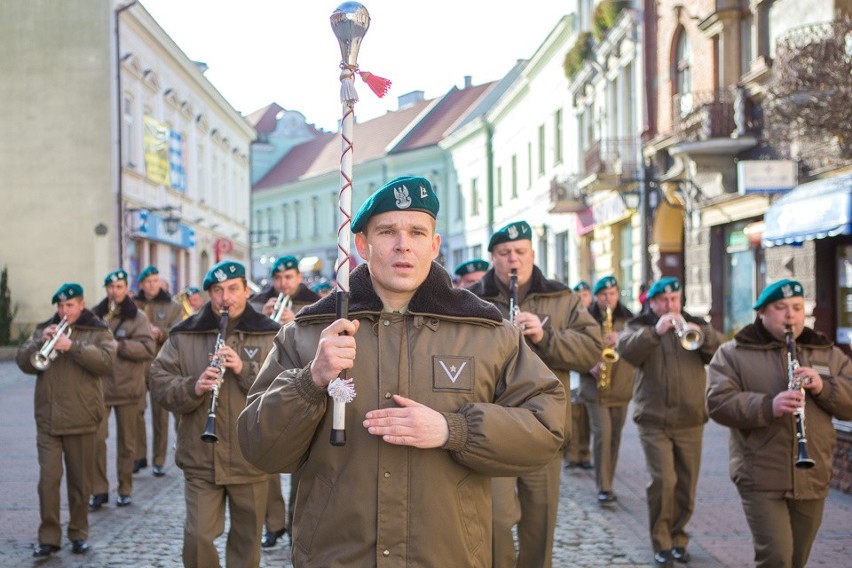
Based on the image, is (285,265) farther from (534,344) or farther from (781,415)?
(781,415)

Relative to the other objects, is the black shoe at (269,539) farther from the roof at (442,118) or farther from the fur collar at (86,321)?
the roof at (442,118)

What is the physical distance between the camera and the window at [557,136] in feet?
116

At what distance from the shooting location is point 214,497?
663 centimetres

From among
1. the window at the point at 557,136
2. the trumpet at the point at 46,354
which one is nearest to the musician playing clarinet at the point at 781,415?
the trumpet at the point at 46,354

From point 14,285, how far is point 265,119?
52207 mm

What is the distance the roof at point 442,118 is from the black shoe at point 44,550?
46.7 meters

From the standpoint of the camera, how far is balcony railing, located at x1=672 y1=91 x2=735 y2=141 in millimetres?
19609

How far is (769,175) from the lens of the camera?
1661 centimetres

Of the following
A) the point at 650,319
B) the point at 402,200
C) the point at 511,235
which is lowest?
the point at 650,319

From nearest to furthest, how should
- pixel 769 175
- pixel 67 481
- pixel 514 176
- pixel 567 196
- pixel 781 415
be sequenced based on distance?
pixel 781 415, pixel 67 481, pixel 769 175, pixel 567 196, pixel 514 176

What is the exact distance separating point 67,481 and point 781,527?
5.13 m

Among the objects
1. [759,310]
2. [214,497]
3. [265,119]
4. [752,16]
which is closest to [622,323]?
[759,310]

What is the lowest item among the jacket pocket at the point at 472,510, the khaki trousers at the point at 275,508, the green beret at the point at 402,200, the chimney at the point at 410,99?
the khaki trousers at the point at 275,508

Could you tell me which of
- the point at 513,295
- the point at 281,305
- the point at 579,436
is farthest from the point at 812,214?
the point at 513,295
